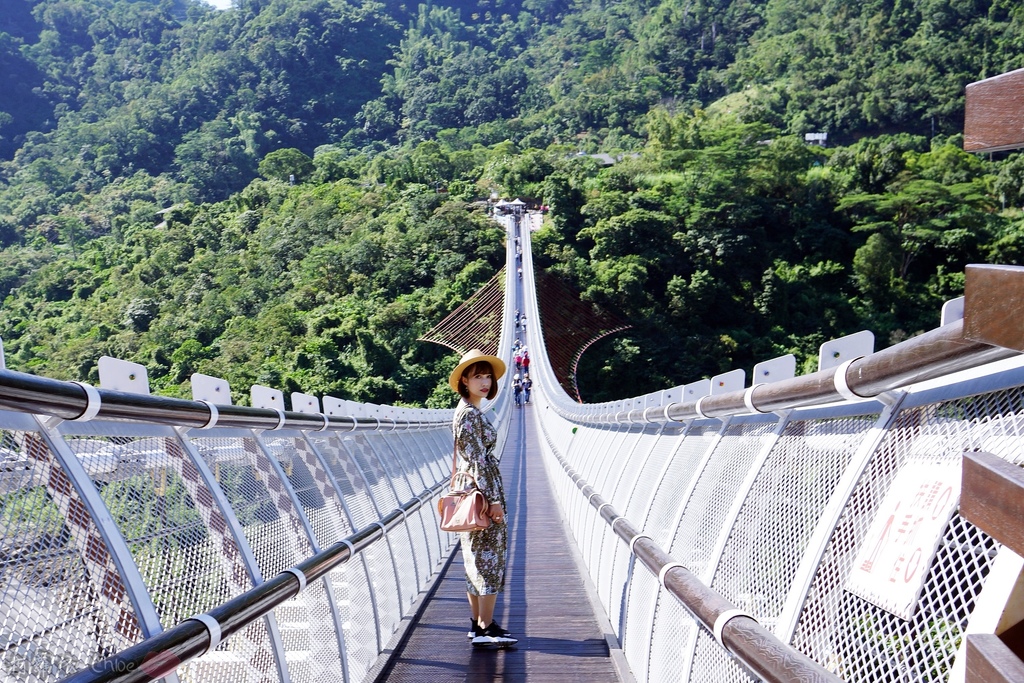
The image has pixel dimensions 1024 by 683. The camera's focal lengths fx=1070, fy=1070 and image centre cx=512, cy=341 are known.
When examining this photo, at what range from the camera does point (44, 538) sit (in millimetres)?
1477

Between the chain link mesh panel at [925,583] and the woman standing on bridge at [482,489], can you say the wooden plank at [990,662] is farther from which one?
the woman standing on bridge at [482,489]

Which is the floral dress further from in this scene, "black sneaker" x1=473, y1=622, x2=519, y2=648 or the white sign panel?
the white sign panel

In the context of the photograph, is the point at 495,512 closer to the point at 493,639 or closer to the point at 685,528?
the point at 493,639

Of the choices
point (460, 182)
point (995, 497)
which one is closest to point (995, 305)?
point (995, 497)

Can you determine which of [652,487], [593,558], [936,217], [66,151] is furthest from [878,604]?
[66,151]

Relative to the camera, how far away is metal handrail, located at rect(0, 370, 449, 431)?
1.37 meters

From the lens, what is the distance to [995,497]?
31.9 inches

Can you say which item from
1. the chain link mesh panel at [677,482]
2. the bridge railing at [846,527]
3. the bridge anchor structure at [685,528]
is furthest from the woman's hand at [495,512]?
the bridge railing at [846,527]

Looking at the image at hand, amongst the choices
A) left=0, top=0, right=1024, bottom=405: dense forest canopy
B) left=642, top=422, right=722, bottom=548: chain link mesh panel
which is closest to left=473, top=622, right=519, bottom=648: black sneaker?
left=642, top=422, right=722, bottom=548: chain link mesh panel

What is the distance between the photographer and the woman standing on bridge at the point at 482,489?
12.3 feet

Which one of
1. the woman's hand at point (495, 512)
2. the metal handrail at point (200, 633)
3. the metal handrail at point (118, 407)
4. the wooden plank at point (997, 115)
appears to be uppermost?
the wooden plank at point (997, 115)

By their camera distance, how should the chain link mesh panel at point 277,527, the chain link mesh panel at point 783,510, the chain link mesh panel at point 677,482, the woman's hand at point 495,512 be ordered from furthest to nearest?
the woman's hand at point 495,512, the chain link mesh panel at point 677,482, the chain link mesh panel at point 277,527, the chain link mesh panel at point 783,510

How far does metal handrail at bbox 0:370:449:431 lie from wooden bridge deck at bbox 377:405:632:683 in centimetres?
124

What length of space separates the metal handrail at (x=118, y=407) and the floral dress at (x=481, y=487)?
41.4 inches
